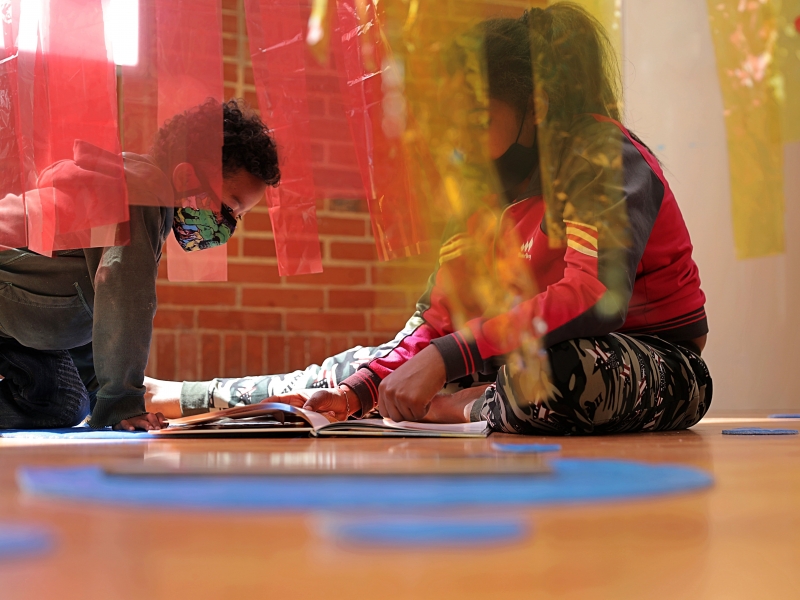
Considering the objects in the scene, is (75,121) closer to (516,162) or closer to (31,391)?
(516,162)

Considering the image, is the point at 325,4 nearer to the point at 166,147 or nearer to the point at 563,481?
the point at 166,147

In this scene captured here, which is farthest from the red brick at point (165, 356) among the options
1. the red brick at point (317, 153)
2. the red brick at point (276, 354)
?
the red brick at point (317, 153)

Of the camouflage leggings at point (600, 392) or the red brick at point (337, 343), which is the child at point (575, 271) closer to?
the camouflage leggings at point (600, 392)

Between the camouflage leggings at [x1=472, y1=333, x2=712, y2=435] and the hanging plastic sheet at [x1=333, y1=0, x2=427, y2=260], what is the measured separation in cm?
19

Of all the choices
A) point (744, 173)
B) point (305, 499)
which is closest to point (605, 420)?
point (744, 173)

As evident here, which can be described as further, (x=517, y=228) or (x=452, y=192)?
(x=517, y=228)

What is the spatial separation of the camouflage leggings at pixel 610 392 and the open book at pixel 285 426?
53 mm

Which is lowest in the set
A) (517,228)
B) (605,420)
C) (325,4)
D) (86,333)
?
(605,420)

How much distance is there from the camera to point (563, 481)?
34 cm

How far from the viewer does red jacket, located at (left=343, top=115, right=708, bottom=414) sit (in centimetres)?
78

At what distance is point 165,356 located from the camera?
1806 millimetres

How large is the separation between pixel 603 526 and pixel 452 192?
2.09 ft

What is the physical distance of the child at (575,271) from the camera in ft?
2.55

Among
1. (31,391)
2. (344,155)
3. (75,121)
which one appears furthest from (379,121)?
(31,391)
